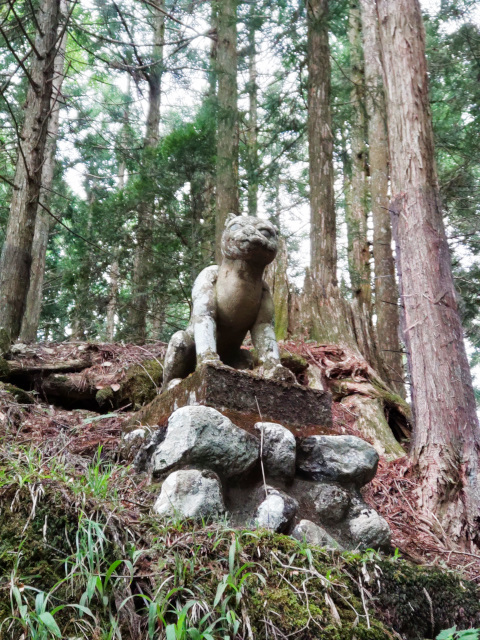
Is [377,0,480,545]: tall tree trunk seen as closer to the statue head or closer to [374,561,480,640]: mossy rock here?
[374,561,480,640]: mossy rock

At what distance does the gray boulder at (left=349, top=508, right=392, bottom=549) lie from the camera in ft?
10.5

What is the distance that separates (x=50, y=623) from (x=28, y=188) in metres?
6.08

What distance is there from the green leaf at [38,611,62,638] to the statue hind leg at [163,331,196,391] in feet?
7.30

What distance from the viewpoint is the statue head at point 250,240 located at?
3686 mm

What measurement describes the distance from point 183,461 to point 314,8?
8624mm

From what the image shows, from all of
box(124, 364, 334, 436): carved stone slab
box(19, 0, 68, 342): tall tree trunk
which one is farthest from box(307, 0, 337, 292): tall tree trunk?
box(19, 0, 68, 342): tall tree trunk

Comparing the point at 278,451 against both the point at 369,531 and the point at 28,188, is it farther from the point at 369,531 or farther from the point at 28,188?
the point at 28,188

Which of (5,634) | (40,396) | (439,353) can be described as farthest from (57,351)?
(5,634)

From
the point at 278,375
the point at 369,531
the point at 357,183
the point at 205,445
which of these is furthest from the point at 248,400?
the point at 357,183

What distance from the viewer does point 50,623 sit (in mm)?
1881

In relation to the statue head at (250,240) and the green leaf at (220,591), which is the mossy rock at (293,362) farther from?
the green leaf at (220,591)

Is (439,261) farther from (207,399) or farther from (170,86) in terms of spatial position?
(170,86)

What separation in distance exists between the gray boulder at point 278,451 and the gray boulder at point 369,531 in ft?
1.48

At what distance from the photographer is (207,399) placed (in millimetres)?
3264
